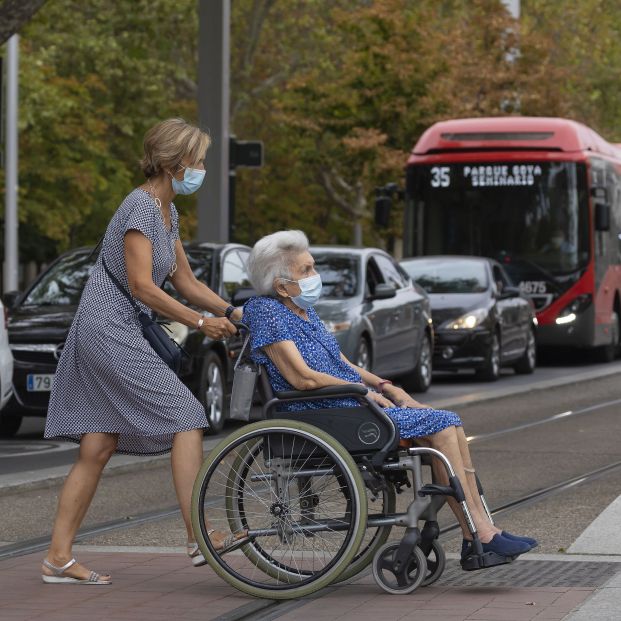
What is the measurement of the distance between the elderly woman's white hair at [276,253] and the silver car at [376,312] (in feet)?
31.4

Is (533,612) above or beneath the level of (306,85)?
beneath

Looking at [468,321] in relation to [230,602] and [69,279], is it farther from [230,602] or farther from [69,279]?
[230,602]

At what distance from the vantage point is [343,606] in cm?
670

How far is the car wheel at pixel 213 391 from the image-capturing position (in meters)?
14.2

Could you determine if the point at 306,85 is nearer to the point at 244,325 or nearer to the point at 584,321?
the point at 584,321

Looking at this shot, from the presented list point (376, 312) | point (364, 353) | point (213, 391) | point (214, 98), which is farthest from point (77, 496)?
point (214, 98)

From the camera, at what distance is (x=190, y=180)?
727cm

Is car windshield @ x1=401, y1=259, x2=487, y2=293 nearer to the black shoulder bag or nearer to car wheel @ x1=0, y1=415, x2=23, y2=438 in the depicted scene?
car wheel @ x1=0, y1=415, x2=23, y2=438

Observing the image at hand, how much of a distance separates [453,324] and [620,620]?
1541 cm

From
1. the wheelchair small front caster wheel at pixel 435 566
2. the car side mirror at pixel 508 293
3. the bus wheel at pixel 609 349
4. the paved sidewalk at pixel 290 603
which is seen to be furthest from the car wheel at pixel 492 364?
the wheelchair small front caster wheel at pixel 435 566

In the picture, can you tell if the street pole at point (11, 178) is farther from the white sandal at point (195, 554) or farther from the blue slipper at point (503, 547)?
the blue slipper at point (503, 547)

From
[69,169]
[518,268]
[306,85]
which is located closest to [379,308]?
[518,268]

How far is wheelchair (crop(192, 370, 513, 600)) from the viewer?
265 inches

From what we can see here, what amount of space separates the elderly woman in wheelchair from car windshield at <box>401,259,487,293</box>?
14.9 metres
